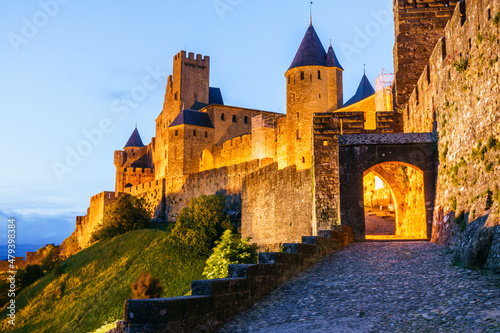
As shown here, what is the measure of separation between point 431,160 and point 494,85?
→ 501cm

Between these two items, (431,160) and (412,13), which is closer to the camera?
(431,160)

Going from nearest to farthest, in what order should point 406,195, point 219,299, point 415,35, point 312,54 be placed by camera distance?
1. point 219,299
2. point 406,195
3. point 415,35
4. point 312,54

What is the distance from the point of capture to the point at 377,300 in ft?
27.3

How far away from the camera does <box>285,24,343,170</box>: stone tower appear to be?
124ft

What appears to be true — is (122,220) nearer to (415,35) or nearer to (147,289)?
(147,289)

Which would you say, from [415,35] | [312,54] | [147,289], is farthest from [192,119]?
[415,35]

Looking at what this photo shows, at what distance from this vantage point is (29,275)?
45.8 metres

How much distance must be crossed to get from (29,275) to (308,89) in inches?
1098

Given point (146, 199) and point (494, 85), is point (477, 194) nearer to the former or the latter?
point (494, 85)

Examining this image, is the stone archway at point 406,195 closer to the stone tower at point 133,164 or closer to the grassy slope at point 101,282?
the grassy slope at point 101,282

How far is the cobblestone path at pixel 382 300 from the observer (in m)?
7.05

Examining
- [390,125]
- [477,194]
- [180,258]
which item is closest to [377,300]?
[477,194]

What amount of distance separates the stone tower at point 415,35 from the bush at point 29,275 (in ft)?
120

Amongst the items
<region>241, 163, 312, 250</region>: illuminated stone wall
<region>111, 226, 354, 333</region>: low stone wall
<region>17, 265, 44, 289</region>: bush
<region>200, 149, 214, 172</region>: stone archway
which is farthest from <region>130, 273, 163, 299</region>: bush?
<region>200, 149, 214, 172</region>: stone archway
